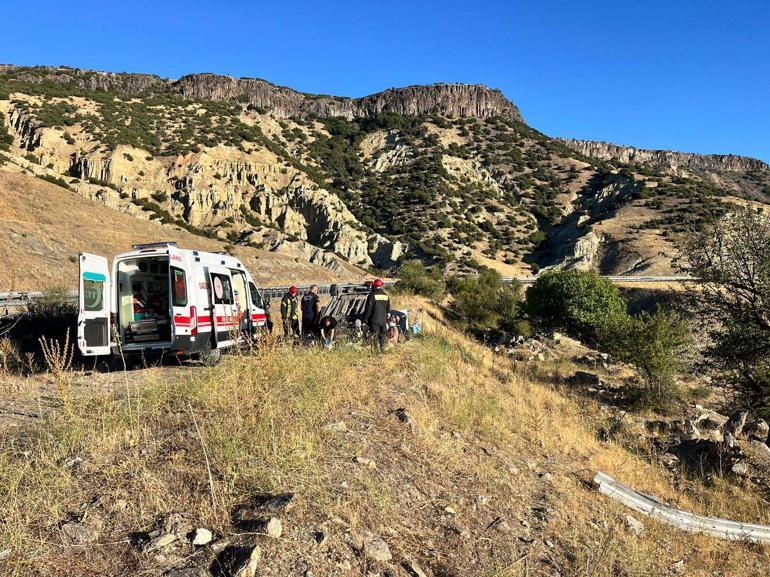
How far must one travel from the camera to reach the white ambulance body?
8.08 meters

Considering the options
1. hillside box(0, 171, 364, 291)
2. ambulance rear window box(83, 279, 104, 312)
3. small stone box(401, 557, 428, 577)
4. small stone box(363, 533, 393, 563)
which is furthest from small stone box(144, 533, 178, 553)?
hillside box(0, 171, 364, 291)

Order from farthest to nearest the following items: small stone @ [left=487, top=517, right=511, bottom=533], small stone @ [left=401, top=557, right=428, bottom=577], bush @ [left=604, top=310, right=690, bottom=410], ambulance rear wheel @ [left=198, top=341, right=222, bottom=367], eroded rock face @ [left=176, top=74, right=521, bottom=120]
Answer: eroded rock face @ [left=176, top=74, right=521, bottom=120], bush @ [left=604, top=310, right=690, bottom=410], ambulance rear wheel @ [left=198, top=341, right=222, bottom=367], small stone @ [left=487, top=517, right=511, bottom=533], small stone @ [left=401, top=557, right=428, bottom=577]

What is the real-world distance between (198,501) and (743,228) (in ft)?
51.6

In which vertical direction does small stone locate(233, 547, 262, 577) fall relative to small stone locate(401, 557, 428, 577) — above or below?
above

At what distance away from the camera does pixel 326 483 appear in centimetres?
391

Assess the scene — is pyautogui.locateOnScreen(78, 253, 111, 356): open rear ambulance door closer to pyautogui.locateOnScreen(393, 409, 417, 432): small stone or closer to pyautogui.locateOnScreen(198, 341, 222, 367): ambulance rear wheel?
pyautogui.locateOnScreen(198, 341, 222, 367): ambulance rear wheel

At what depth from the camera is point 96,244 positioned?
31422mm

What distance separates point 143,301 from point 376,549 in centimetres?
815

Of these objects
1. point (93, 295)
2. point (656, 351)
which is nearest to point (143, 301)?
point (93, 295)

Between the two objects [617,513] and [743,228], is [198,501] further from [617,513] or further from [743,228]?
[743,228]

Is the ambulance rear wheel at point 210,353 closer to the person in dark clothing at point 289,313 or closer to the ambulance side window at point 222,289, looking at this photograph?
the ambulance side window at point 222,289

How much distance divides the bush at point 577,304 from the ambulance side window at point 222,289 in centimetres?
2497

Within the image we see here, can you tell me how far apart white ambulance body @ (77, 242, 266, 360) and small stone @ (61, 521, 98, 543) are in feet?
17.3

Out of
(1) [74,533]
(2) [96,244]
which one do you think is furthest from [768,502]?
(2) [96,244]
